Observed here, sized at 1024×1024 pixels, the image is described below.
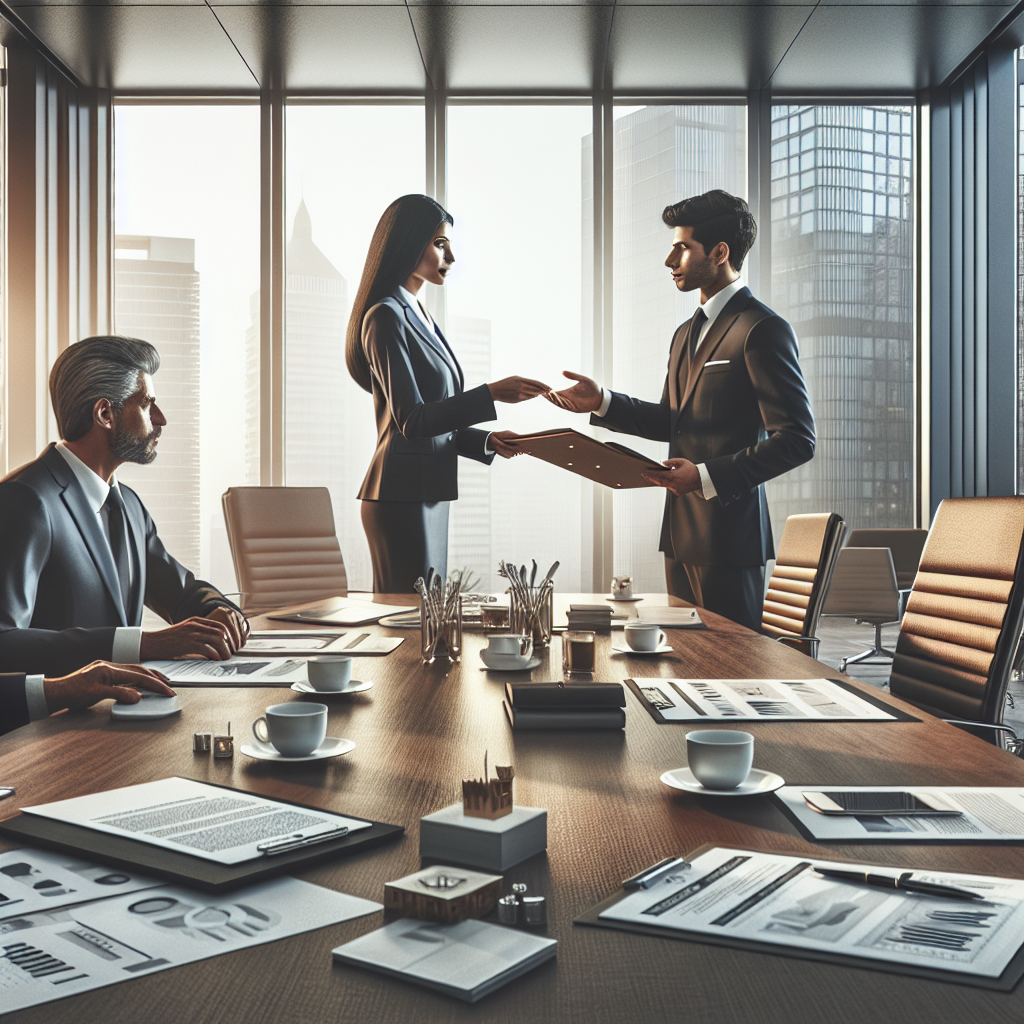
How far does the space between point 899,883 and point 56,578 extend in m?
1.80

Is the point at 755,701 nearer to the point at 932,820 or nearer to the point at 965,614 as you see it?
the point at 932,820

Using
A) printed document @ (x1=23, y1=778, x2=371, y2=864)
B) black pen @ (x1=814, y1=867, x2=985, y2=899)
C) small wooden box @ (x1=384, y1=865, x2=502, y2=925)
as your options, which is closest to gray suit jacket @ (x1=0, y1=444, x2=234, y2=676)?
printed document @ (x1=23, y1=778, x2=371, y2=864)

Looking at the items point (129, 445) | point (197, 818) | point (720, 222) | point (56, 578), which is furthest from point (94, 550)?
point (720, 222)

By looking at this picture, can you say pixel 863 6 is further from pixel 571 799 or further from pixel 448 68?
pixel 571 799

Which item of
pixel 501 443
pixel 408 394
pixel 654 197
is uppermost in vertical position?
pixel 654 197

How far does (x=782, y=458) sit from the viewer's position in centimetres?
285

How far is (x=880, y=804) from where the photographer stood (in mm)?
955

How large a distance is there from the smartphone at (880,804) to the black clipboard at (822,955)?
0.96 feet

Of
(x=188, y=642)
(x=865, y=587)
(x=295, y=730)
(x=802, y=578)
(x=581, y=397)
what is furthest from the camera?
(x=865, y=587)

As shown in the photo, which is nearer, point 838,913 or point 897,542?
point 838,913

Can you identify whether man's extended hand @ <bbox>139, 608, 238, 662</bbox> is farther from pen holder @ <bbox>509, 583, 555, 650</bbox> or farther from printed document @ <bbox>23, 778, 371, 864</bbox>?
printed document @ <bbox>23, 778, 371, 864</bbox>

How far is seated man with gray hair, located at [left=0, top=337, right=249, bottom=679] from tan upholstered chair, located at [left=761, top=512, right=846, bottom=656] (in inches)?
63.7

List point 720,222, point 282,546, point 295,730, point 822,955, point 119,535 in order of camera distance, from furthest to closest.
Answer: point 282,546 → point 720,222 → point 119,535 → point 295,730 → point 822,955

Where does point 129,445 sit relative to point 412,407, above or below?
below
